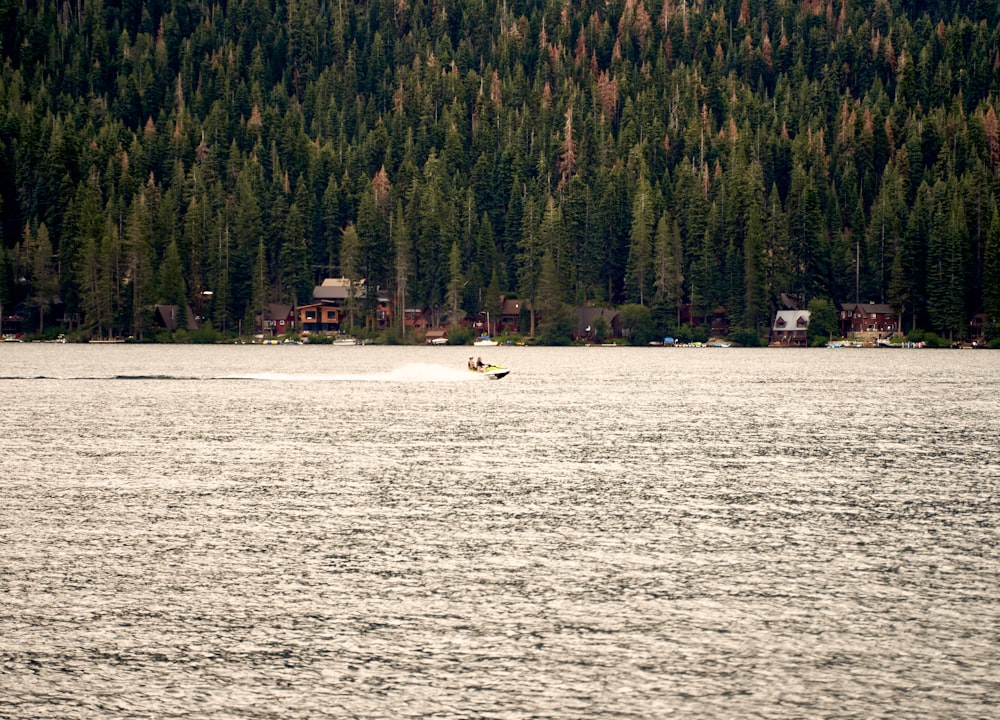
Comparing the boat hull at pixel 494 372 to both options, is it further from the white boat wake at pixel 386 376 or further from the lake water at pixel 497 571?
the lake water at pixel 497 571

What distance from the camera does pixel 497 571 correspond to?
31328 mm

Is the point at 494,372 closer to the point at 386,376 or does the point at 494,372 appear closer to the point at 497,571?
the point at 386,376

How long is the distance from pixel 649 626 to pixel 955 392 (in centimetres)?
9165

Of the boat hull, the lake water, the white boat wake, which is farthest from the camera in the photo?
the white boat wake

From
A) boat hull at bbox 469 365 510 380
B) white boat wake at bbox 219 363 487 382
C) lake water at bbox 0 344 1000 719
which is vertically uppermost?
boat hull at bbox 469 365 510 380

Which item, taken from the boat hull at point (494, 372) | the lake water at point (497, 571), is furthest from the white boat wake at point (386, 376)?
the lake water at point (497, 571)

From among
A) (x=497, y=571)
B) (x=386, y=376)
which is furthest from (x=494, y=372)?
(x=497, y=571)

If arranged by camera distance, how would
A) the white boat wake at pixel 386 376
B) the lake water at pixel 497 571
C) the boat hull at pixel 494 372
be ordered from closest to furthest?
the lake water at pixel 497 571
the boat hull at pixel 494 372
the white boat wake at pixel 386 376

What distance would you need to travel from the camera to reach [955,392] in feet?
359

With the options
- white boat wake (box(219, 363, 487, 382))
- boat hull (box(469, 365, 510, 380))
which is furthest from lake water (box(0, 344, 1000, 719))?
white boat wake (box(219, 363, 487, 382))

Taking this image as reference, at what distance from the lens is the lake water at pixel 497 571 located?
21.7 metres

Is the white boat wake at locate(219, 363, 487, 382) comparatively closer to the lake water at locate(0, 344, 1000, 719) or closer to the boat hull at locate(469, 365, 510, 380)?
the boat hull at locate(469, 365, 510, 380)

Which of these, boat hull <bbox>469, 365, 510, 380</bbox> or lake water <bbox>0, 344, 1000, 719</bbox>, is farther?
boat hull <bbox>469, 365, 510, 380</bbox>

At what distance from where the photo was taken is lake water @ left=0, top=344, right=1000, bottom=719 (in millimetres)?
21688
